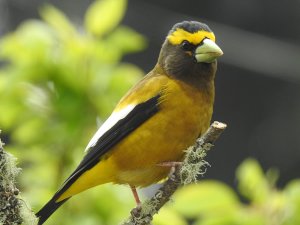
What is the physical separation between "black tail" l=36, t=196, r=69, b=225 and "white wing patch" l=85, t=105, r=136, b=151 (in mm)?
333

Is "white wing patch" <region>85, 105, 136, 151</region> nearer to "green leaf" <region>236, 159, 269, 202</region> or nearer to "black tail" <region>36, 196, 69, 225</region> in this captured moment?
"black tail" <region>36, 196, 69, 225</region>

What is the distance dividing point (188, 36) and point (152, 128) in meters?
0.56

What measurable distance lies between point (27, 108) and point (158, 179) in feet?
2.63

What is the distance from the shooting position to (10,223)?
3.15 m

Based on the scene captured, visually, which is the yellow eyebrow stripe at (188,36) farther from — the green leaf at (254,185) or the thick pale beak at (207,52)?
the green leaf at (254,185)

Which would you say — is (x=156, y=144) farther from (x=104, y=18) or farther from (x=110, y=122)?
(x=104, y=18)

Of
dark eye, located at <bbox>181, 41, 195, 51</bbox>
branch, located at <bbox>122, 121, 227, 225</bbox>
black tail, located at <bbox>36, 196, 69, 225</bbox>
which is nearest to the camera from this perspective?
branch, located at <bbox>122, 121, 227, 225</bbox>

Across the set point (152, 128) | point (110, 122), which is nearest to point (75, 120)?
point (110, 122)

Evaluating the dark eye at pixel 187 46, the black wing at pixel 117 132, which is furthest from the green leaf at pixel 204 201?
A: the dark eye at pixel 187 46

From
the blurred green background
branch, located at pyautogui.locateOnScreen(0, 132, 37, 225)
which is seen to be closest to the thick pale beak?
the blurred green background

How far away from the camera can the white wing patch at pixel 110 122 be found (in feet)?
13.7

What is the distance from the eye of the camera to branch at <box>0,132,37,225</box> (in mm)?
3137

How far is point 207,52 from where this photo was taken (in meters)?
4.19

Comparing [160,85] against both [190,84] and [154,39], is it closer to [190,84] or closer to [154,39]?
[190,84]
